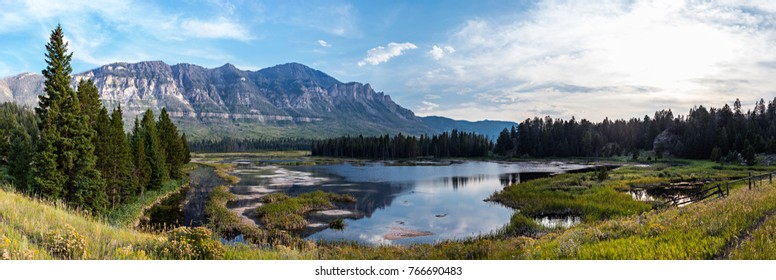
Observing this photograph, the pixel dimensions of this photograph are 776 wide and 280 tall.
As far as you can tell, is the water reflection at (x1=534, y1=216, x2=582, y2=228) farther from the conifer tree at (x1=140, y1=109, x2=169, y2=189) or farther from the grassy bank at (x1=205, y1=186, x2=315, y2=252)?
the conifer tree at (x1=140, y1=109, x2=169, y2=189)

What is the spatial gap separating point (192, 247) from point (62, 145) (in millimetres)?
30776

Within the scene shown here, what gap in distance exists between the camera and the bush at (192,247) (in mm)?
12227

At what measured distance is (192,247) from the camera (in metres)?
12.5

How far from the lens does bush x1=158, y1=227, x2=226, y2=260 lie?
12227 mm

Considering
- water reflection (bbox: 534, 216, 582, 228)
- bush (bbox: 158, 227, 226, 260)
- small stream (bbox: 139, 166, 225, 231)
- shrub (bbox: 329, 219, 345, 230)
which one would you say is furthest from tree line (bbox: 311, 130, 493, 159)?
bush (bbox: 158, 227, 226, 260)

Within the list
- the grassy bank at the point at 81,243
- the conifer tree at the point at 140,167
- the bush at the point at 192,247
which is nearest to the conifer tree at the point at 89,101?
the conifer tree at the point at 140,167

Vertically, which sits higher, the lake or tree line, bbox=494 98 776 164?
tree line, bbox=494 98 776 164

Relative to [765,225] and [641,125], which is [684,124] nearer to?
[641,125]

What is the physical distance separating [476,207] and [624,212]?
599 inches

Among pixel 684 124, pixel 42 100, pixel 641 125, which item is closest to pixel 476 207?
pixel 42 100

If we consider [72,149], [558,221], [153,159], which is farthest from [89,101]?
[558,221]

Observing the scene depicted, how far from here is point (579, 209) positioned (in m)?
39.3

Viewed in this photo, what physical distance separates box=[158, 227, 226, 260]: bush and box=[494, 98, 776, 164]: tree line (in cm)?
13265

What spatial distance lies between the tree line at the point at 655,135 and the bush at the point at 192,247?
133m
